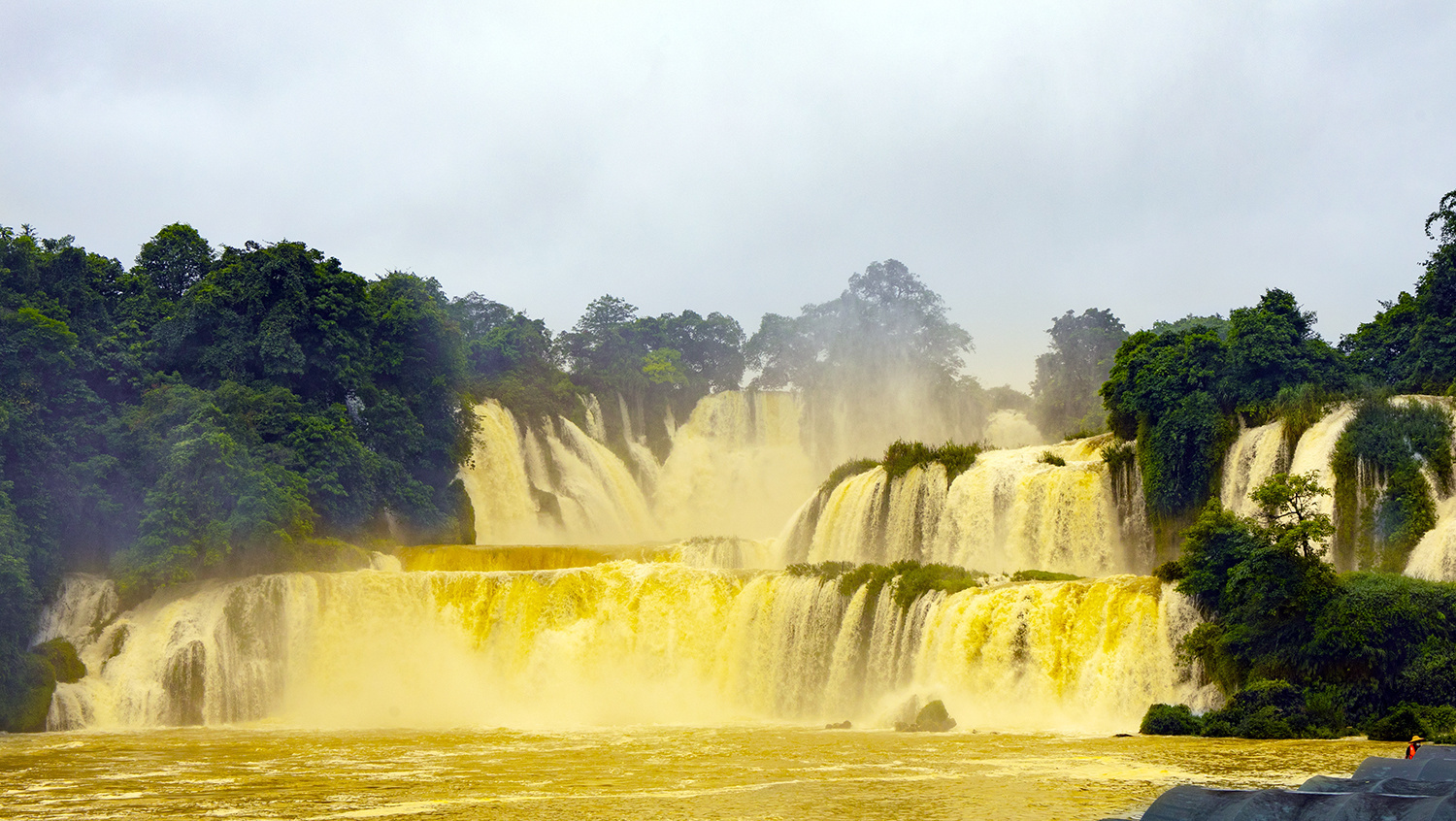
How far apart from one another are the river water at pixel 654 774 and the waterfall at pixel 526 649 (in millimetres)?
Answer: 3476

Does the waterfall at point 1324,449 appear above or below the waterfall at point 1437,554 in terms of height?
above

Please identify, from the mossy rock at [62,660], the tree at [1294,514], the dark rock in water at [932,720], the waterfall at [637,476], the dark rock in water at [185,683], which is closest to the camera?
the tree at [1294,514]

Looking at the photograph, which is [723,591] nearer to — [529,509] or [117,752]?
[117,752]

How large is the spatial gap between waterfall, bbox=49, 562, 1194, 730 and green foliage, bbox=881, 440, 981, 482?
661 cm

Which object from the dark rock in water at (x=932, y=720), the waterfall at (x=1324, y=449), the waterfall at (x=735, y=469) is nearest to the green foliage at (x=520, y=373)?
the waterfall at (x=735, y=469)

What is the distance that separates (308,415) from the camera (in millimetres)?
35750

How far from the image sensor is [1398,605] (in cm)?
1955

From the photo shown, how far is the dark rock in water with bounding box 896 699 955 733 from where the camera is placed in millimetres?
22938

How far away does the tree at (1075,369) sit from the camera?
54656mm

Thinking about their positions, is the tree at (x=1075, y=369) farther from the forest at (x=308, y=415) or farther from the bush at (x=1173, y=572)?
the bush at (x=1173, y=572)

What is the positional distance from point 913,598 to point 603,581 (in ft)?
26.9

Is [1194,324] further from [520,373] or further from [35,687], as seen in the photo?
[35,687]

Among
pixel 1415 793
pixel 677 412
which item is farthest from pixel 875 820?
pixel 677 412

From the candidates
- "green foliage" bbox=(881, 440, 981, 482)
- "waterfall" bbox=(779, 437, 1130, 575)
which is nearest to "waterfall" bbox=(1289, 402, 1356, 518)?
"waterfall" bbox=(779, 437, 1130, 575)
